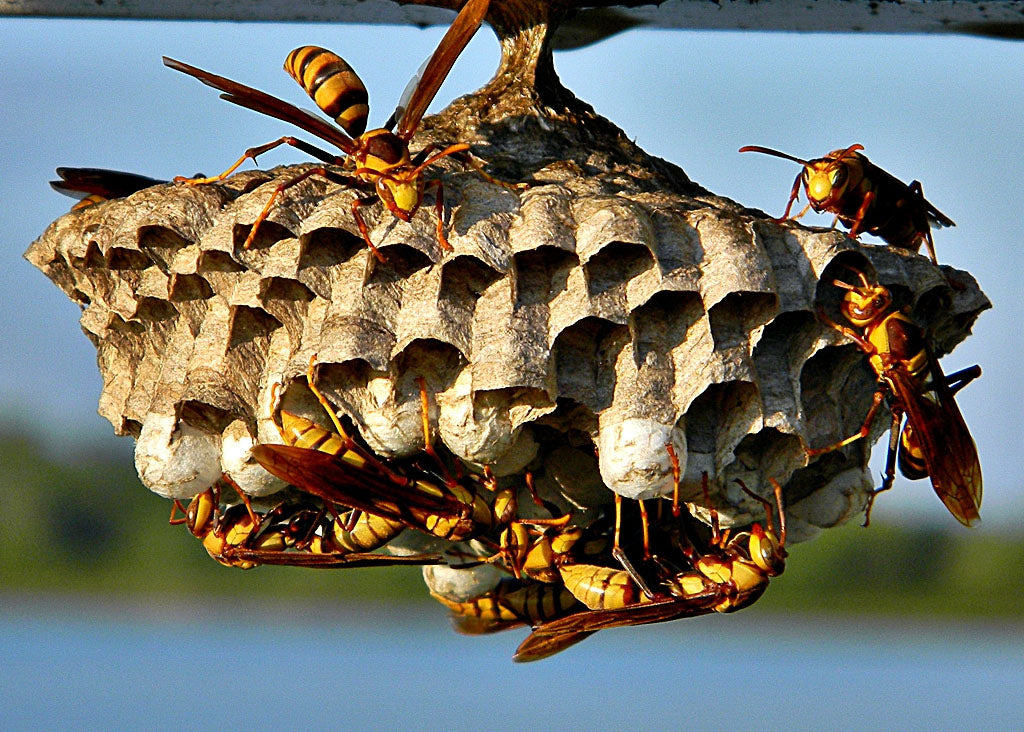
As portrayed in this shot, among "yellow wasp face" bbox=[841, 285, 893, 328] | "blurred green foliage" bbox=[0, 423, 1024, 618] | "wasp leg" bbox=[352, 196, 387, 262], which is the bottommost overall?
"yellow wasp face" bbox=[841, 285, 893, 328]

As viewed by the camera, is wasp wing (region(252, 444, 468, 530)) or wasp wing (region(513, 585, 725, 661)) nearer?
wasp wing (region(252, 444, 468, 530))

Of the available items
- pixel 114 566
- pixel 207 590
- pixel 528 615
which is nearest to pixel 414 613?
pixel 207 590

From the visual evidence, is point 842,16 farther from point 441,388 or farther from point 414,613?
point 414,613

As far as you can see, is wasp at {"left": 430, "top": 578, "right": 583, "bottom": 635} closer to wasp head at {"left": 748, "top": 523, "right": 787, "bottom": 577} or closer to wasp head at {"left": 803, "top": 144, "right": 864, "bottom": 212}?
wasp head at {"left": 748, "top": 523, "right": 787, "bottom": 577}

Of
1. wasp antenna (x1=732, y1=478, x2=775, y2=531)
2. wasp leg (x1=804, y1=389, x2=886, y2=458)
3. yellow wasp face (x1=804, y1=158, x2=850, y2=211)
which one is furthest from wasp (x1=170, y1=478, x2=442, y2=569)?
yellow wasp face (x1=804, y1=158, x2=850, y2=211)

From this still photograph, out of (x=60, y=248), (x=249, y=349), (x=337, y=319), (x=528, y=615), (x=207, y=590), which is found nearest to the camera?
(x=337, y=319)

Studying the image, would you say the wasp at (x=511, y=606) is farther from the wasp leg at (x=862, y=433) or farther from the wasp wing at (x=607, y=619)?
the wasp leg at (x=862, y=433)
